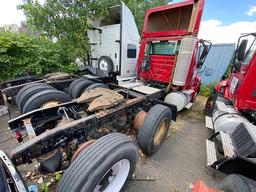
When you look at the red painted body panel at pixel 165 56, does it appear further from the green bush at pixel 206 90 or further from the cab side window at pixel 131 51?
the green bush at pixel 206 90

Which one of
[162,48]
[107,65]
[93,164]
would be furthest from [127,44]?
[93,164]

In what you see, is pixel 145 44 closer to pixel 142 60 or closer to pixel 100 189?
pixel 142 60

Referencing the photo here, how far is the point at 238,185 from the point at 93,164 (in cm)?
141

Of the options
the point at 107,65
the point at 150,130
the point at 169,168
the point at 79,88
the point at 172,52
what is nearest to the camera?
the point at 150,130

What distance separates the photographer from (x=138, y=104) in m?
2.98

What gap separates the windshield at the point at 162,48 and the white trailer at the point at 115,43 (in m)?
1.05

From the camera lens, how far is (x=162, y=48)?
4621mm

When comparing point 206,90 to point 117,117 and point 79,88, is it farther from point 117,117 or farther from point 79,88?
point 117,117

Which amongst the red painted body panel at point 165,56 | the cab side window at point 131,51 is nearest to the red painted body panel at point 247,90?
the red painted body panel at point 165,56

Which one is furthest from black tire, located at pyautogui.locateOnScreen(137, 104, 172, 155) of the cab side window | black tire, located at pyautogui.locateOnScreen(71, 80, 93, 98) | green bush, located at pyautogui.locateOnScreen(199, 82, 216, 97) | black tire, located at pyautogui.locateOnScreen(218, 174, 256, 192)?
green bush, located at pyautogui.locateOnScreen(199, 82, 216, 97)

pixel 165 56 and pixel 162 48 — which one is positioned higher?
pixel 162 48

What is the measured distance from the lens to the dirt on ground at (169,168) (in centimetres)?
224

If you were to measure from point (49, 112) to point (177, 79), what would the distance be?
334 centimetres

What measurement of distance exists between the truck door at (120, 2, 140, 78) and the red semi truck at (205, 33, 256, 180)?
3200 mm
